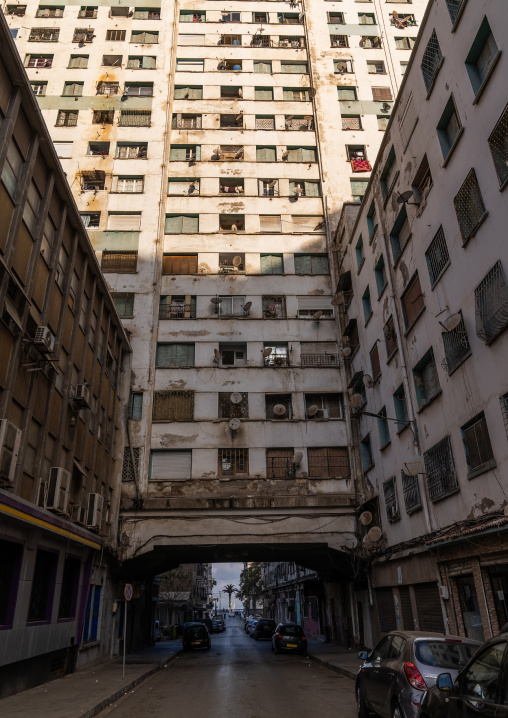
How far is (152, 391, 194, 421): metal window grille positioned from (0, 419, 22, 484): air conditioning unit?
13402 millimetres

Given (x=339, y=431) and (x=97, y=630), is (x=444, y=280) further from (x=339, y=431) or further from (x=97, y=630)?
(x=97, y=630)

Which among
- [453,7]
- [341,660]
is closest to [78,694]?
[341,660]

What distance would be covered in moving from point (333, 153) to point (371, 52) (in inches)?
415

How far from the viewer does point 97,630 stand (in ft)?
66.1

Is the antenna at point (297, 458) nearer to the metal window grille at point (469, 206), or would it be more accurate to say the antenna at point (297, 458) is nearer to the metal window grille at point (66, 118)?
the metal window grille at point (469, 206)

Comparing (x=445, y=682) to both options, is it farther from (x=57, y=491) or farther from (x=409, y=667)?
(x=57, y=491)

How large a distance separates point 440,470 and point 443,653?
8172mm

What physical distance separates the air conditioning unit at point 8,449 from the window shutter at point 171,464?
12696mm

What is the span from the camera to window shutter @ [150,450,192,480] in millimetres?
23953

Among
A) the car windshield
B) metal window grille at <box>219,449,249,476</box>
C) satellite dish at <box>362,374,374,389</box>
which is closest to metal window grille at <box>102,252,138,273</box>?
metal window grille at <box>219,449,249,476</box>

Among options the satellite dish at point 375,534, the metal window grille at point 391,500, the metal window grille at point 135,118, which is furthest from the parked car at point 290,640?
the metal window grille at point 135,118

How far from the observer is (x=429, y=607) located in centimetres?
1552

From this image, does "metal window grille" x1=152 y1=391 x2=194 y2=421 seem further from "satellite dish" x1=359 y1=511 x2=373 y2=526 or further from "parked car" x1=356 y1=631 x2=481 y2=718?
"parked car" x1=356 y1=631 x2=481 y2=718

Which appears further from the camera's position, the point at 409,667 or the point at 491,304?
the point at 491,304
